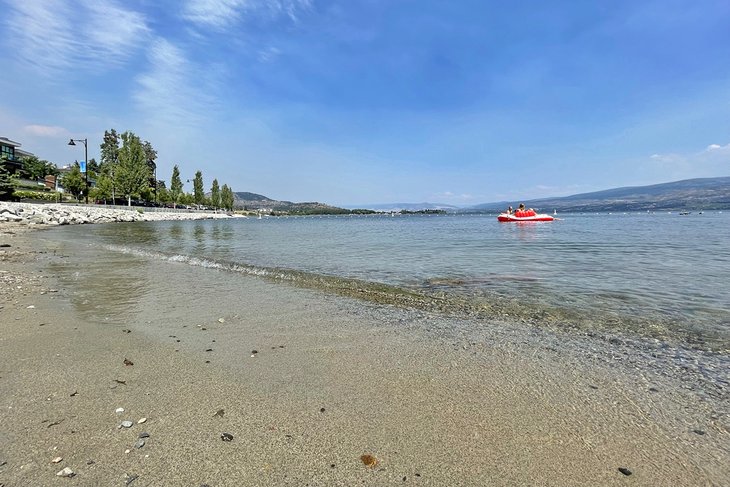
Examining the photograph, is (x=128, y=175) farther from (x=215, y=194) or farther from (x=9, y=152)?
(x=215, y=194)

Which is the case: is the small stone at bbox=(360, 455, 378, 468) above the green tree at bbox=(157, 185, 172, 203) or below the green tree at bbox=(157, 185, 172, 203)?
below

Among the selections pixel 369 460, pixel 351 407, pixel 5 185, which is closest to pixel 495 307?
pixel 351 407

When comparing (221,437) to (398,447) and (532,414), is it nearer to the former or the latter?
(398,447)

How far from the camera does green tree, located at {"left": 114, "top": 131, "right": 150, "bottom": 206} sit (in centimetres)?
7856

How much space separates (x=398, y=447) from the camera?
9.29ft

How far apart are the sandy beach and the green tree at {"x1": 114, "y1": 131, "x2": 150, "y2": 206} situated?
8788 cm

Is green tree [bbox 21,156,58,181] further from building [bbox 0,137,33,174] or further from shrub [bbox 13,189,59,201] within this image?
shrub [bbox 13,189,59,201]

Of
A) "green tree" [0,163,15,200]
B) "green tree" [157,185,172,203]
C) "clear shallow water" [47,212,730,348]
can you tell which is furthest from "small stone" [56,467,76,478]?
"green tree" [157,185,172,203]

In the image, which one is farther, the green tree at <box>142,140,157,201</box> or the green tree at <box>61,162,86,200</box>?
the green tree at <box>142,140,157,201</box>

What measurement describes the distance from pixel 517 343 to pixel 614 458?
8.81 ft

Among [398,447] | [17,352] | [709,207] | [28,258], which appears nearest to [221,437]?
[398,447]

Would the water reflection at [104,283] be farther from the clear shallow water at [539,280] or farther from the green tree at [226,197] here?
the green tree at [226,197]

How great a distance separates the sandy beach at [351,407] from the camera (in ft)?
8.45

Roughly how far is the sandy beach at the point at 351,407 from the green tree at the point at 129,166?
288 ft
